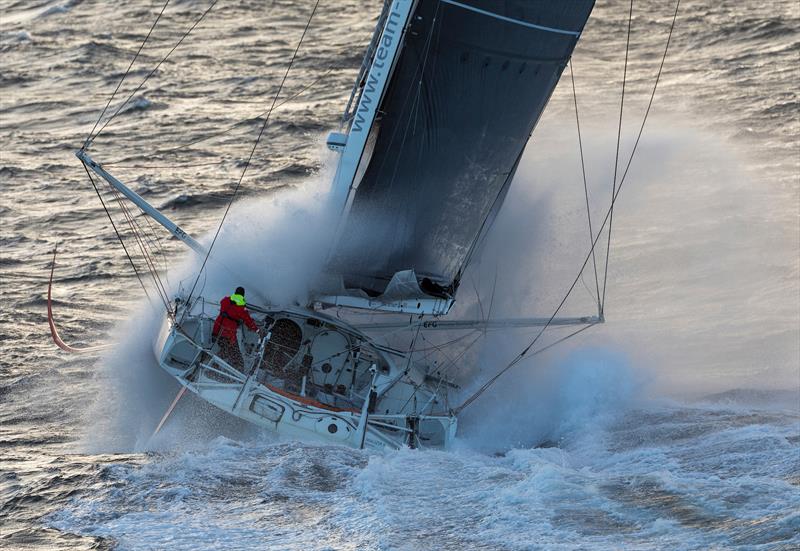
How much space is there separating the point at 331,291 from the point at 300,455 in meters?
2.30

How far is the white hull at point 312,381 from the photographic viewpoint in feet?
40.1

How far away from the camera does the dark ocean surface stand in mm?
10328

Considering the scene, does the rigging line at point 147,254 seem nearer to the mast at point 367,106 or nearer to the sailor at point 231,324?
the sailor at point 231,324

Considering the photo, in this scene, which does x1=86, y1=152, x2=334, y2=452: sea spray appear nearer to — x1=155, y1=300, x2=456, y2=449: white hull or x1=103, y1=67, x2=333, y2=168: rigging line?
x1=155, y1=300, x2=456, y2=449: white hull

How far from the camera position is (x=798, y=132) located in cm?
Result: 2136

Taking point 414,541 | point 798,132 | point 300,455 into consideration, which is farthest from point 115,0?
point 414,541

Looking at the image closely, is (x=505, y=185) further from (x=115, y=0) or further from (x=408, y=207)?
(x=115, y=0)

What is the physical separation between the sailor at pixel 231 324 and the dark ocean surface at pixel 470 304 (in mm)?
700

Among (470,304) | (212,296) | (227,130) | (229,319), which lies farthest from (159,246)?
(227,130)

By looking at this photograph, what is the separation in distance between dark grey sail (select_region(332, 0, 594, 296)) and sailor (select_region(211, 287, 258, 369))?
4.25ft

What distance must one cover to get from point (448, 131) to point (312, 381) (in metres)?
2.98

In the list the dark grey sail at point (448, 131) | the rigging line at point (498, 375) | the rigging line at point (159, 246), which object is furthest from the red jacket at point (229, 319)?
the rigging line at point (159, 246)

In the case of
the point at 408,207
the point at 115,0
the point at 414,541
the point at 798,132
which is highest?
the point at 115,0

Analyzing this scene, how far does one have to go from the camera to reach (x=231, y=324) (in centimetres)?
1282
